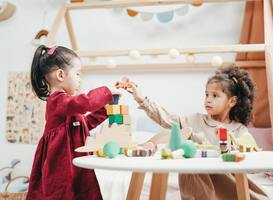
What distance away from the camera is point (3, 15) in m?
2.51

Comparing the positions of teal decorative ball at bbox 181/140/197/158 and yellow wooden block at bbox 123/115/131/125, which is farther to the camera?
yellow wooden block at bbox 123/115/131/125

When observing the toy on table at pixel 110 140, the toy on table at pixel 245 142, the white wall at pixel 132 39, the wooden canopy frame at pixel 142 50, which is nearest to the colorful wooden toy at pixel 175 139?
the toy on table at pixel 110 140

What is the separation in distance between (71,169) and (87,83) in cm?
130

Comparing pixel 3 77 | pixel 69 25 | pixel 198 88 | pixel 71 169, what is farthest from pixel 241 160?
pixel 3 77

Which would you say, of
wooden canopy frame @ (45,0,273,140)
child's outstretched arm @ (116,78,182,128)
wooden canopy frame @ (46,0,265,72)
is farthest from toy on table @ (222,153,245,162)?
wooden canopy frame @ (46,0,265,72)

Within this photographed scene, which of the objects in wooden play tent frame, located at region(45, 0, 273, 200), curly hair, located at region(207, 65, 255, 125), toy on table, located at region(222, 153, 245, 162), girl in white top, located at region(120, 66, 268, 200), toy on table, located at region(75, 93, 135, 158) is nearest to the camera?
toy on table, located at region(222, 153, 245, 162)

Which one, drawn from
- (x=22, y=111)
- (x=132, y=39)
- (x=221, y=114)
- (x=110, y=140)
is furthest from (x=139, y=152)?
(x=22, y=111)

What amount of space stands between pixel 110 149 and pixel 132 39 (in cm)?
153

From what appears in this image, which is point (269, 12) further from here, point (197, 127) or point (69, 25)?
point (69, 25)

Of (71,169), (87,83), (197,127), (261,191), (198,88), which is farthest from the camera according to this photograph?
(87,83)

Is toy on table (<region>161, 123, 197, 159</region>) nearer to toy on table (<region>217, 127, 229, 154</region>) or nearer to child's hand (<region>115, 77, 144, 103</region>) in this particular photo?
toy on table (<region>217, 127, 229, 154</region>)

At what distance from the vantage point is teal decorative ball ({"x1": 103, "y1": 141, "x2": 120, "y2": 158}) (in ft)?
2.93

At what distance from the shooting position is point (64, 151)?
112cm

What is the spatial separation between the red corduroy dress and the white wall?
1139mm
